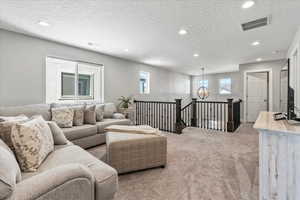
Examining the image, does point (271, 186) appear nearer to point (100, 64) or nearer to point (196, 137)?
point (196, 137)

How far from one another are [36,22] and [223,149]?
4.30m

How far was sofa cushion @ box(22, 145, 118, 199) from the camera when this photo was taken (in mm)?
1163

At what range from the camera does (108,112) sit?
4.15 meters

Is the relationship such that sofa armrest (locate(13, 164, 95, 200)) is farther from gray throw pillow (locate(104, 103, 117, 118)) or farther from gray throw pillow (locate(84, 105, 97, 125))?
gray throw pillow (locate(104, 103, 117, 118))

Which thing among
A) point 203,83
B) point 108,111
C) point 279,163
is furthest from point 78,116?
point 203,83

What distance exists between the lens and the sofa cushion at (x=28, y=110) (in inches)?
102

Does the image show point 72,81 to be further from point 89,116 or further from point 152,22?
point 152,22

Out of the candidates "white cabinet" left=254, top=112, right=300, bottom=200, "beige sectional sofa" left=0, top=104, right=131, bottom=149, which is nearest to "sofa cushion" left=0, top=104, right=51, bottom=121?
"beige sectional sofa" left=0, top=104, right=131, bottom=149

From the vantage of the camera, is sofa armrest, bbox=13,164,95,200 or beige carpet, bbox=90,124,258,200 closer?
sofa armrest, bbox=13,164,95,200

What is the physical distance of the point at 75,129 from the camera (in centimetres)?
287

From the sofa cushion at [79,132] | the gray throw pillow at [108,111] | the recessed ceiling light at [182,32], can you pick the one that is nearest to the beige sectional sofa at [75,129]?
the sofa cushion at [79,132]

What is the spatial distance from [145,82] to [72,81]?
10.0 feet

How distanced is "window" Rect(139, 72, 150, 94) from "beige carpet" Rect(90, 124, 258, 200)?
351 centimetres

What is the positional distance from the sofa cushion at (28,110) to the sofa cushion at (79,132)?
606mm
